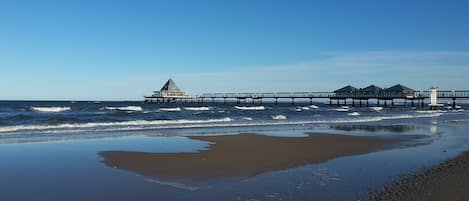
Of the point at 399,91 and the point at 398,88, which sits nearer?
the point at 399,91

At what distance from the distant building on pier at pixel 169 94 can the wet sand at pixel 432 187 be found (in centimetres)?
9744

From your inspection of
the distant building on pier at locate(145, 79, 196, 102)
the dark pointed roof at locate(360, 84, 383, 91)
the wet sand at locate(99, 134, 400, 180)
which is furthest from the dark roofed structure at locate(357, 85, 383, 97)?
the wet sand at locate(99, 134, 400, 180)

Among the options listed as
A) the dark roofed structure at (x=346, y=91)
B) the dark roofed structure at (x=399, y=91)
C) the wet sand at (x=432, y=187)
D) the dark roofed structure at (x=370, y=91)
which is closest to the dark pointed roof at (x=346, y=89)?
the dark roofed structure at (x=346, y=91)

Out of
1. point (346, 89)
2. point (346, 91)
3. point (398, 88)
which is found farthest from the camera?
point (346, 89)

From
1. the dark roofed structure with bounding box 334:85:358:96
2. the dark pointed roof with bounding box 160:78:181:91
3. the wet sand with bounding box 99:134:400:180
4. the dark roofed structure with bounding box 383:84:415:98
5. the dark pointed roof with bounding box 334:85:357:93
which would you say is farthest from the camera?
the dark pointed roof with bounding box 160:78:181:91

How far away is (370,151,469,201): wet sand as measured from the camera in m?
7.32

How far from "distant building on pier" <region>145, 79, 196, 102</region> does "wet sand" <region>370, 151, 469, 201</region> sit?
97.4 m

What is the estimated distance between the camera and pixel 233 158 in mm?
12656

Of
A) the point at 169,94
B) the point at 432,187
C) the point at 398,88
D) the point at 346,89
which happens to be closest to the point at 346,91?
the point at 346,89

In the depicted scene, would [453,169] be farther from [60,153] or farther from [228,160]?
[60,153]

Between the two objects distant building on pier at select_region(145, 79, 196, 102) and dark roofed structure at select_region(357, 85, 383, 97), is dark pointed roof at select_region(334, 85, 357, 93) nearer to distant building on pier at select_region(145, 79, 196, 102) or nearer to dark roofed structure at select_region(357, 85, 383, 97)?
dark roofed structure at select_region(357, 85, 383, 97)

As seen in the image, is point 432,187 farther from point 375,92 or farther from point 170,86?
point 170,86

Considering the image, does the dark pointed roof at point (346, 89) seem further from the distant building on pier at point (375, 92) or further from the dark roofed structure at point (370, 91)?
the dark roofed structure at point (370, 91)

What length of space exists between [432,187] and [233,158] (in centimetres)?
584
